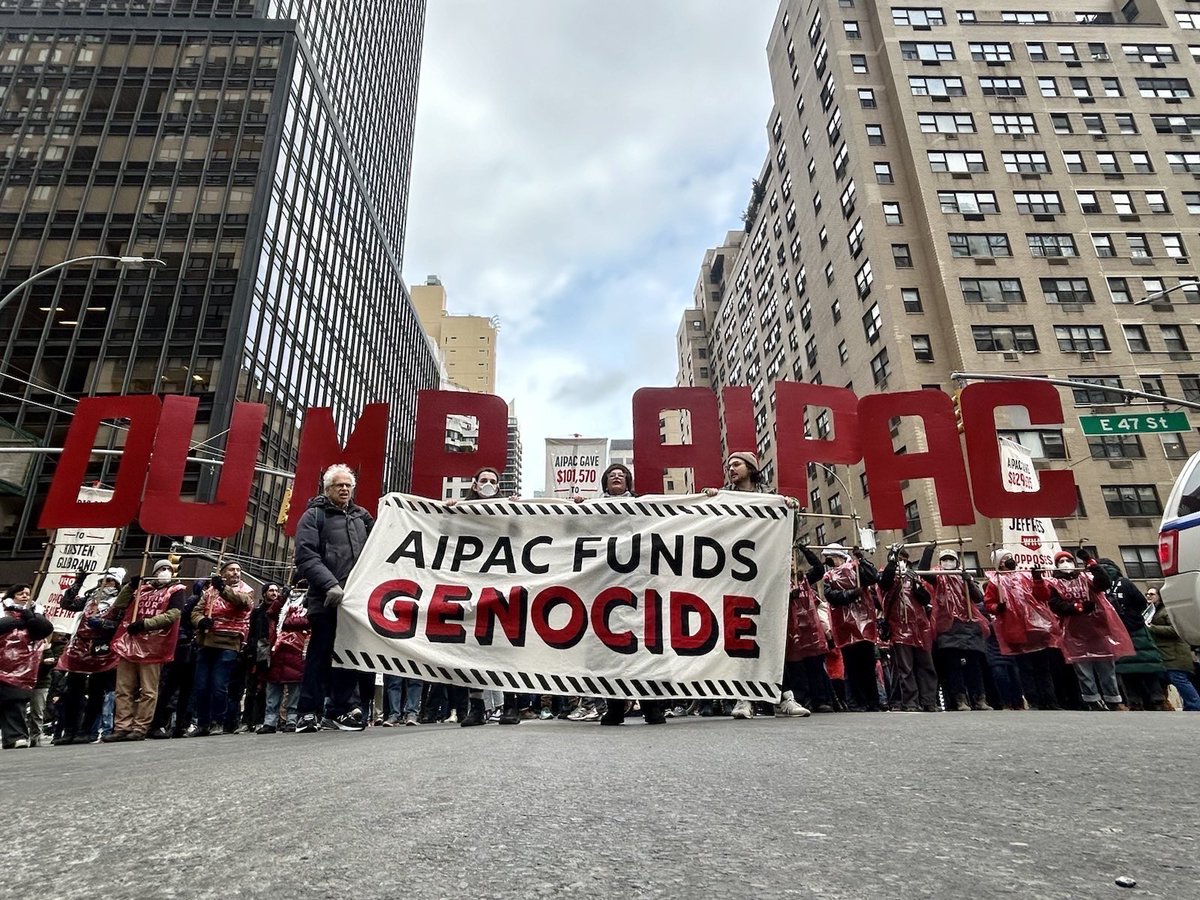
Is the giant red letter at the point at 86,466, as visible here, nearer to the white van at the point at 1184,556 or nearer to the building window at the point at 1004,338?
the white van at the point at 1184,556

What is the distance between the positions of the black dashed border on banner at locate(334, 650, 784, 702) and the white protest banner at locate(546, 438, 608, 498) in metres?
13.5

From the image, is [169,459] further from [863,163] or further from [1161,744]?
[863,163]

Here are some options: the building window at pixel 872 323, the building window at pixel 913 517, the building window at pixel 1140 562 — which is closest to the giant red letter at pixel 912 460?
the building window at pixel 913 517

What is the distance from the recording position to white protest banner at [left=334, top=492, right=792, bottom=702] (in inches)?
236

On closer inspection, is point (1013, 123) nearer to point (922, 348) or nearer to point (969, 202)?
point (969, 202)

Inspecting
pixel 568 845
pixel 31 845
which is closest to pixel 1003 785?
pixel 568 845

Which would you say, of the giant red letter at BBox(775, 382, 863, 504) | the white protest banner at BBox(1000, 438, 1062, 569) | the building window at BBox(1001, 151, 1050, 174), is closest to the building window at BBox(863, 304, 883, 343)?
the building window at BBox(1001, 151, 1050, 174)

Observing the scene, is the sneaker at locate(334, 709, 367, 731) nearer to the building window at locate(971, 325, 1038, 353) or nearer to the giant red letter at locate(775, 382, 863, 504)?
the giant red letter at locate(775, 382, 863, 504)

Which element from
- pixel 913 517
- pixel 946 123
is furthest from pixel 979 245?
pixel 913 517

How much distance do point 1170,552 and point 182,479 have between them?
13735 mm

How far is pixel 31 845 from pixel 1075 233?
4942cm

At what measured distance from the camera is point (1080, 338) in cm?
3831

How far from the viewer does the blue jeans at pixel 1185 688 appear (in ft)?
32.3

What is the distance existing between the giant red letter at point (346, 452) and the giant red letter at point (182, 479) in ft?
2.74
